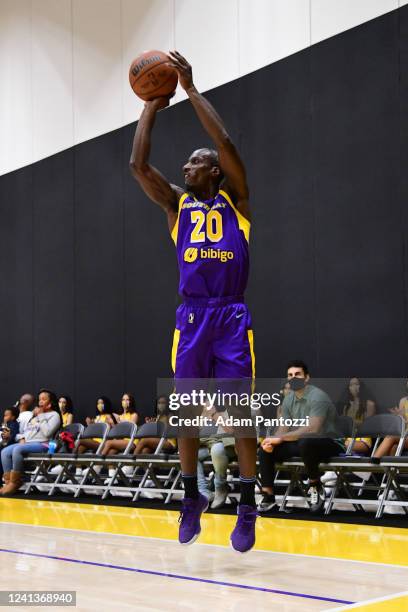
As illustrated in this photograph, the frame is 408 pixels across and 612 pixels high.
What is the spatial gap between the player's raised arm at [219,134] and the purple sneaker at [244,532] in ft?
5.40

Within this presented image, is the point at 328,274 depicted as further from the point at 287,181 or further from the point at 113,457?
the point at 113,457

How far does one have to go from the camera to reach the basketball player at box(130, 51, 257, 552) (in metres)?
4.43

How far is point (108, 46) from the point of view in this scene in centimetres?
1331

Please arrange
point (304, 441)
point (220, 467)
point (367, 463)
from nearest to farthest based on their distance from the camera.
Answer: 1. point (367, 463)
2. point (304, 441)
3. point (220, 467)

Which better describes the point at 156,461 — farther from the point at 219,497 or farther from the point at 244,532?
the point at 244,532

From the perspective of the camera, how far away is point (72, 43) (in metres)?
14.1

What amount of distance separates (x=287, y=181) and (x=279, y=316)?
173 centimetres

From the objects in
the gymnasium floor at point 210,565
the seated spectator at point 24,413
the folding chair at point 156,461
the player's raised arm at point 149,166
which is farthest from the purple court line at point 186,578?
the seated spectator at point 24,413

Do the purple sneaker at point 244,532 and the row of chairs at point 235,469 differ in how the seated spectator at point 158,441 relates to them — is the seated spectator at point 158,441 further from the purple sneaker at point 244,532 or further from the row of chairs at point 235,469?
the purple sneaker at point 244,532

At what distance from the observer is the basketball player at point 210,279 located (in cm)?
443

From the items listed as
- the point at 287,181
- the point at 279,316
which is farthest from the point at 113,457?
the point at 287,181

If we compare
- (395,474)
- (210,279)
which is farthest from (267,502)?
(210,279)

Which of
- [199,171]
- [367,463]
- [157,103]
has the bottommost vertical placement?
[367,463]

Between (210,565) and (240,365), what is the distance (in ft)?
4.03
